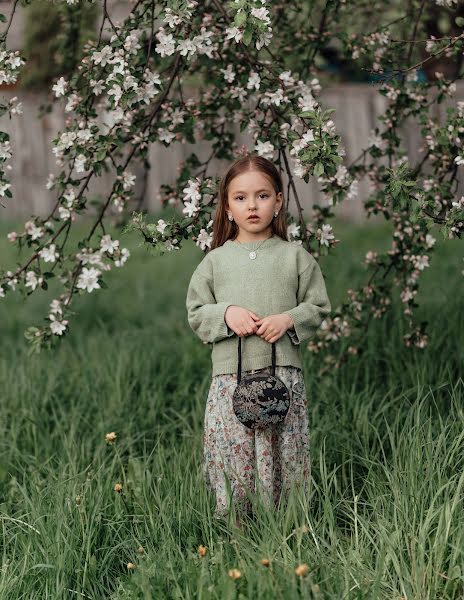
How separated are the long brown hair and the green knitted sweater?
82 millimetres

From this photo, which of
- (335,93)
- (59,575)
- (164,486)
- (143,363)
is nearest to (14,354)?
(143,363)

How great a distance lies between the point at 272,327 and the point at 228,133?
1.50 meters

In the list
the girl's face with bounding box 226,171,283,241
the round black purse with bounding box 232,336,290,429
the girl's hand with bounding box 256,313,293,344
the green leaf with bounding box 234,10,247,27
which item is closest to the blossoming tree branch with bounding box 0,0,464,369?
the green leaf with bounding box 234,10,247,27

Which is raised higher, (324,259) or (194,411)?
(324,259)

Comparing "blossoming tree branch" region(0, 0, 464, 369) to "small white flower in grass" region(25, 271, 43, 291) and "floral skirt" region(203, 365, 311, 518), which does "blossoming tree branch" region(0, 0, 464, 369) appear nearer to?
"small white flower in grass" region(25, 271, 43, 291)

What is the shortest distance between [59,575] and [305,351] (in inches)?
83.5

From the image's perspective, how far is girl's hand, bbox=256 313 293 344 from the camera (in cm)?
283

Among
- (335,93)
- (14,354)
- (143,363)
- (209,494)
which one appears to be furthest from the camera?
(335,93)

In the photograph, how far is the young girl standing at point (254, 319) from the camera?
114 inches

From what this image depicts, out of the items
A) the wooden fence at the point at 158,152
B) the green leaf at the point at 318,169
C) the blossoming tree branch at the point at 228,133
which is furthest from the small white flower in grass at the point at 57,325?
the wooden fence at the point at 158,152

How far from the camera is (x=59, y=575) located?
2.70 metres

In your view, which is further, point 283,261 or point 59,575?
point 283,261

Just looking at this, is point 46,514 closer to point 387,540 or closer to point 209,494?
point 209,494

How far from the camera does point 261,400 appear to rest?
9.10 ft
